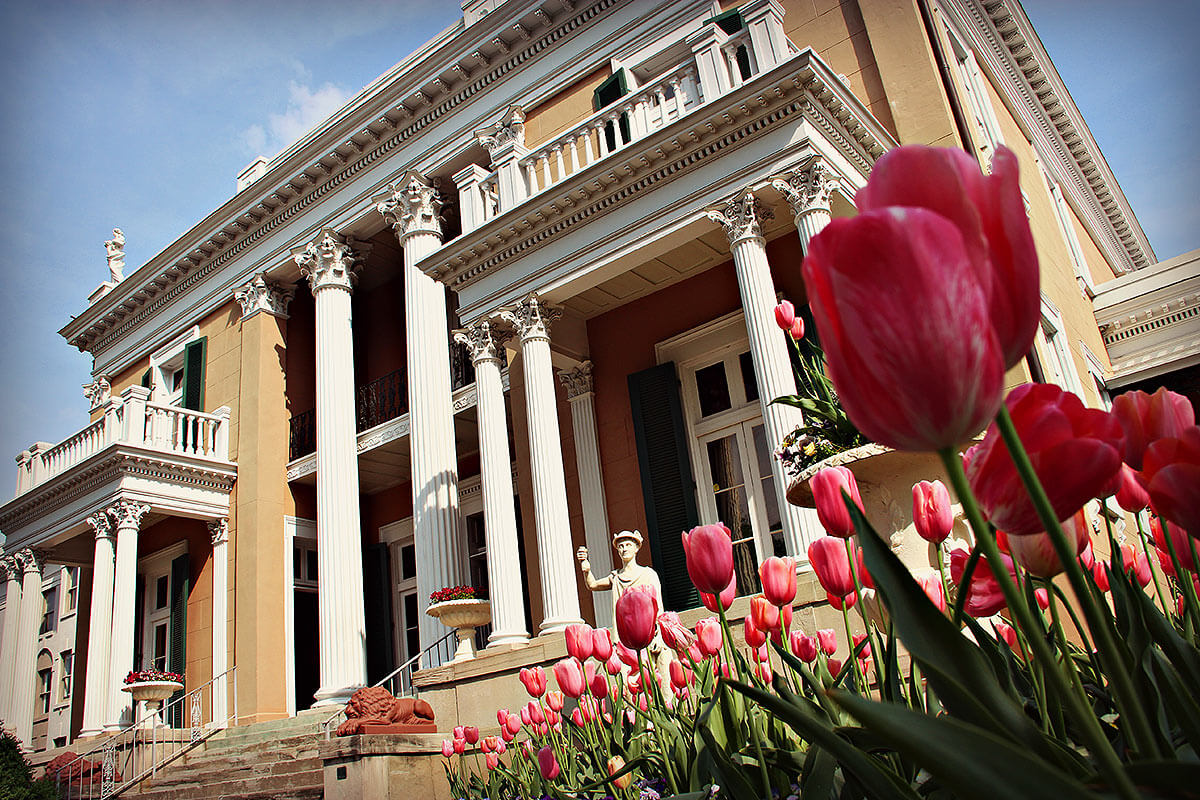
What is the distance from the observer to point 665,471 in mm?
11383

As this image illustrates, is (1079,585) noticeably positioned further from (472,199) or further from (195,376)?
(195,376)

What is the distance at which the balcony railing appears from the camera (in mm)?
15664

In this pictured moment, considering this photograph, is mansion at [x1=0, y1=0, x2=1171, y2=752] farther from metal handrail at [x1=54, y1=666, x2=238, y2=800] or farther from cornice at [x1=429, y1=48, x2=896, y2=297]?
metal handrail at [x1=54, y1=666, x2=238, y2=800]

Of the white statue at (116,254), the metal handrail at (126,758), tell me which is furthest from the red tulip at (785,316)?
the white statue at (116,254)

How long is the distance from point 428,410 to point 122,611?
21.4 feet

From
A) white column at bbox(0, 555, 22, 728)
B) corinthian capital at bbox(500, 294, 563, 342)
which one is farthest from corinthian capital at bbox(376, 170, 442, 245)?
white column at bbox(0, 555, 22, 728)

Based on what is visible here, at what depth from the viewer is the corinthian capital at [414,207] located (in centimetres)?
1477

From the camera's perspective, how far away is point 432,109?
1504 cm

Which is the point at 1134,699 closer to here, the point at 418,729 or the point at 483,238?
the point at 418,729

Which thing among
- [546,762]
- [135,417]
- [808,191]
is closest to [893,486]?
[546,762]

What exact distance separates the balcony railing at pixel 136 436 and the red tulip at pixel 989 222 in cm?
1667

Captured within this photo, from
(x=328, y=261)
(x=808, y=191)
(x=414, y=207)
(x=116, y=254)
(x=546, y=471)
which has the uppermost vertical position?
(x=116, y=254)

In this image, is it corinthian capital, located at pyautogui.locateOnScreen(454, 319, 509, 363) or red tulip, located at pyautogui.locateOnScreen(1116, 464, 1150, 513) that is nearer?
red tulip, located at pyautogui.locateOnScreen(1116, 464, 1150, 513)

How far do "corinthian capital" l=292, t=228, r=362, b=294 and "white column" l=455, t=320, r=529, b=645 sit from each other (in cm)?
593
